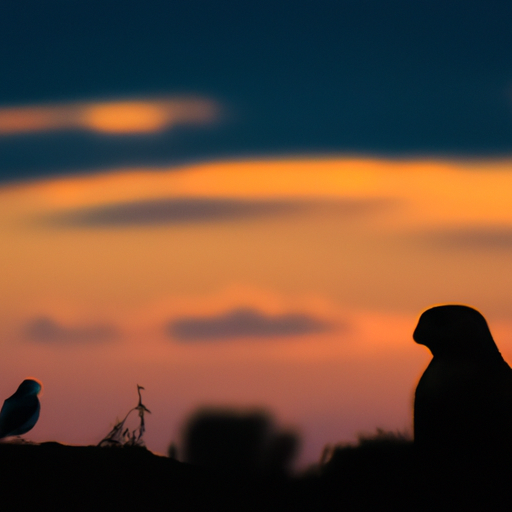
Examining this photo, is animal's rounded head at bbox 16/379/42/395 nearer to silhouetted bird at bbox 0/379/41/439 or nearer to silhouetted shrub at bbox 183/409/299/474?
silhouetted bird at bbox 0/379/41/439

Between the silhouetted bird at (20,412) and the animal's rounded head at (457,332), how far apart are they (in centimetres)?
572

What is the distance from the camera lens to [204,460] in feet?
41.0

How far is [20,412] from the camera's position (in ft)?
42.6

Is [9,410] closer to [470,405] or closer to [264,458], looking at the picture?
[264,458]

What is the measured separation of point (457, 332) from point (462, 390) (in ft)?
2.32

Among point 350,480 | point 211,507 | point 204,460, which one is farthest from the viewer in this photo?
point 204,460

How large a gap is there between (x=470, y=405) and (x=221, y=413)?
167 inches

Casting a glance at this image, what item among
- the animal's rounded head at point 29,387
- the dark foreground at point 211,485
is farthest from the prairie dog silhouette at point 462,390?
the animal's rounded head at point 29,387

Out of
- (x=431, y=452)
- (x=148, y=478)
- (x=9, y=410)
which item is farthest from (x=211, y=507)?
(x=9, y=410)

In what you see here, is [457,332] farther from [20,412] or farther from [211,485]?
[20,412]

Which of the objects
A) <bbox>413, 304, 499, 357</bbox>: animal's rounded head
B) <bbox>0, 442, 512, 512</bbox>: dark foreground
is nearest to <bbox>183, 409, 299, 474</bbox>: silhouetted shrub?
<bbox>0, 442, 512, 512</bbox>: dark foreground

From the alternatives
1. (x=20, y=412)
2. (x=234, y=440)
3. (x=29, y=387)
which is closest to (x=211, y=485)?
(x=234, y=440)

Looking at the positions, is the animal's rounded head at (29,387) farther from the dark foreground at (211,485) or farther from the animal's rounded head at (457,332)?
the animal's rounded head at (457,332)

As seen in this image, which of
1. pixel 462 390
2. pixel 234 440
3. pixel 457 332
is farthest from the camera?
pixel 234 440
